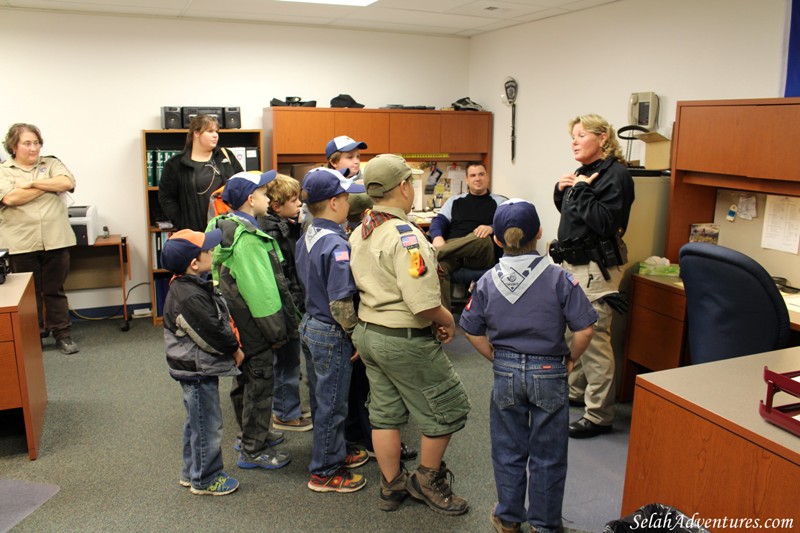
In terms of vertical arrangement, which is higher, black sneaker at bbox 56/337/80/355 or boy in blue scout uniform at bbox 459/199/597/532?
boy in blue scout uniform at bbox 459/199/597/532

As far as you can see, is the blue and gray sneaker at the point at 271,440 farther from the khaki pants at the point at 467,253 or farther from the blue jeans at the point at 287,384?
the khaki pants at the point at 467,253

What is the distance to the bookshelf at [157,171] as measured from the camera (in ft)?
17.2

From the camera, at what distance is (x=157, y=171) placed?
17.3 ft

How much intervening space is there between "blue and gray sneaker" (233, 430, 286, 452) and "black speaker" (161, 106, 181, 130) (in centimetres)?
291

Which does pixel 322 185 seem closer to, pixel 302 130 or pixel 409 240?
pixel 409 240

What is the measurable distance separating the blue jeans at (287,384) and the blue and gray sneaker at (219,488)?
2.15 ft

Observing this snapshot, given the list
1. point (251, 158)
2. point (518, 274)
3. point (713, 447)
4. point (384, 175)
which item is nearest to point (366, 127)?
point (251, 158)

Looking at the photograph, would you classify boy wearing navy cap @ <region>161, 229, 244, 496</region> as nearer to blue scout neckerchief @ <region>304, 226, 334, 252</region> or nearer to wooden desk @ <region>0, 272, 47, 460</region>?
blue scout neckerchief @ <region>304, 226, 334, 252</region>

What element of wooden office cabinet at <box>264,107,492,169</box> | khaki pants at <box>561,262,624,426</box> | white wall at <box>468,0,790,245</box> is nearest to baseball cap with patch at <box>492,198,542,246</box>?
khaki pants at <box>561,262,624,426</box>

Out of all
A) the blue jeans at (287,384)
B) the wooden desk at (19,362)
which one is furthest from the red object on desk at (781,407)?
the wooden desk at (19,362)

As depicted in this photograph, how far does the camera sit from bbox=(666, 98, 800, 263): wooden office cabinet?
2.99 metres

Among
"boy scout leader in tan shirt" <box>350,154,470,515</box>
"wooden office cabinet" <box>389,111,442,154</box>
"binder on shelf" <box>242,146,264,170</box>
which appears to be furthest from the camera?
"wooden office cabinet" <box>389,111,442,154</box>

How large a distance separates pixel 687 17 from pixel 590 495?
296 centimetres

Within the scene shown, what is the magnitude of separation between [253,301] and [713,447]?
186 centimetres
